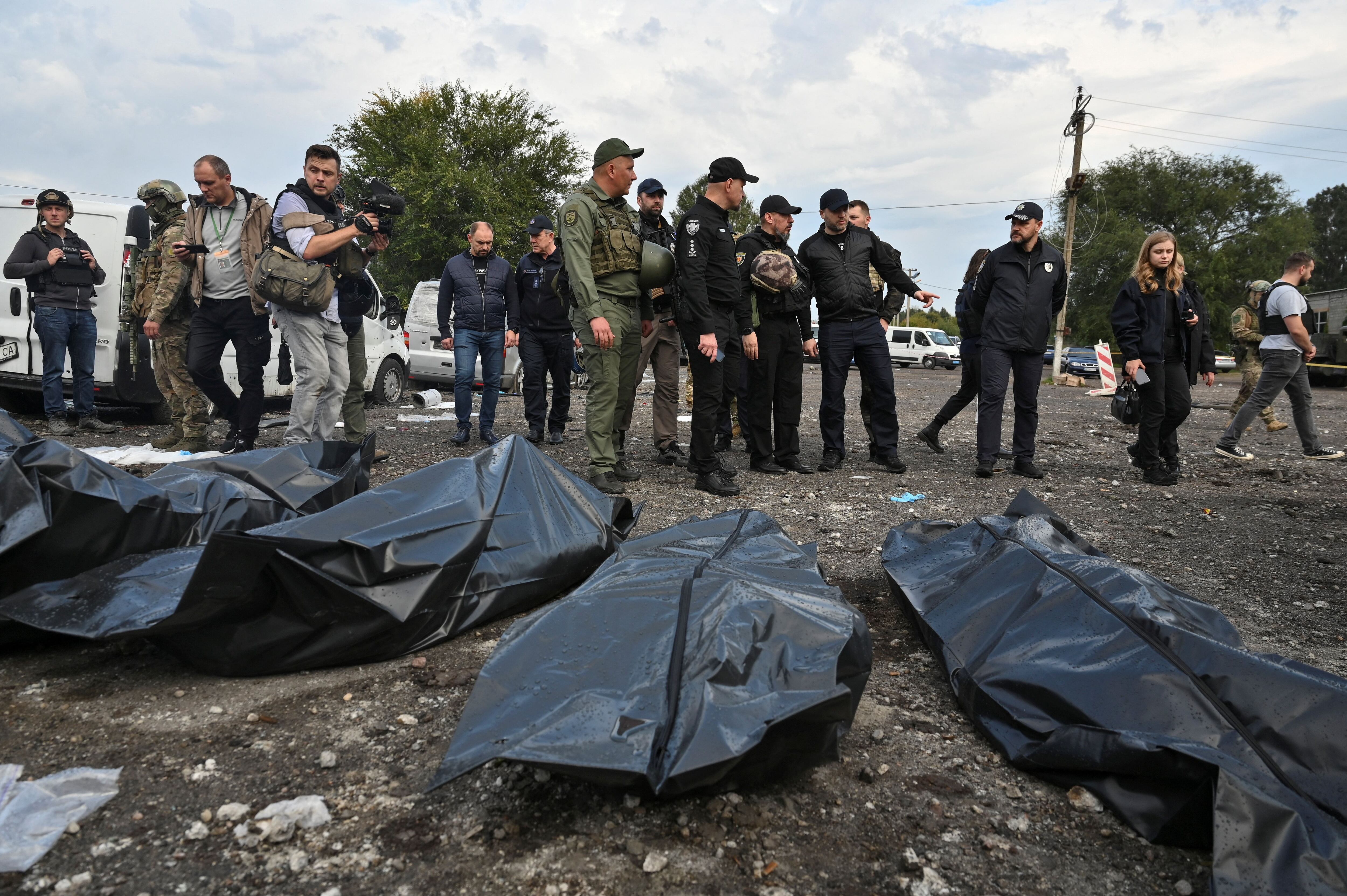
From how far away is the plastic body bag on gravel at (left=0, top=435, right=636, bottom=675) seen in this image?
2.24 meters

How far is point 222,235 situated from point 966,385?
18.8ft

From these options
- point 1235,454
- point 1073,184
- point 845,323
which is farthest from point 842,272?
Answer: point 1073,184

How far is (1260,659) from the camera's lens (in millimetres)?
1841

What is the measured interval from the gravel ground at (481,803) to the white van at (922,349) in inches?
1294

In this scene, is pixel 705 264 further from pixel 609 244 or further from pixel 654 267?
pixel 609 244

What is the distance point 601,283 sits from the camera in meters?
4.92

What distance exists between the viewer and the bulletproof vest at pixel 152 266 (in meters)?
6.00

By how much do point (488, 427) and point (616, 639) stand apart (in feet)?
17.4

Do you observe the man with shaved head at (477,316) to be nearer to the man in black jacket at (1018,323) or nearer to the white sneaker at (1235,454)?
the man in black jacket at (1018,323)

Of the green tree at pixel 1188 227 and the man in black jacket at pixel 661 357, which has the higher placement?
the green tree at pixel 1188 227

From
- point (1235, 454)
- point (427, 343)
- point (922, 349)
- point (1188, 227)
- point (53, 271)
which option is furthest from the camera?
point (1188, 227)

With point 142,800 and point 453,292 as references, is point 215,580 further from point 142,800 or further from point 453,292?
point 453,292

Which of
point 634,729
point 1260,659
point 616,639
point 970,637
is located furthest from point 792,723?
point 1260,659

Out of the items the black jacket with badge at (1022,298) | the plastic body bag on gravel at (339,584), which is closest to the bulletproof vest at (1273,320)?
the black jacket with badge at (1022,298)
